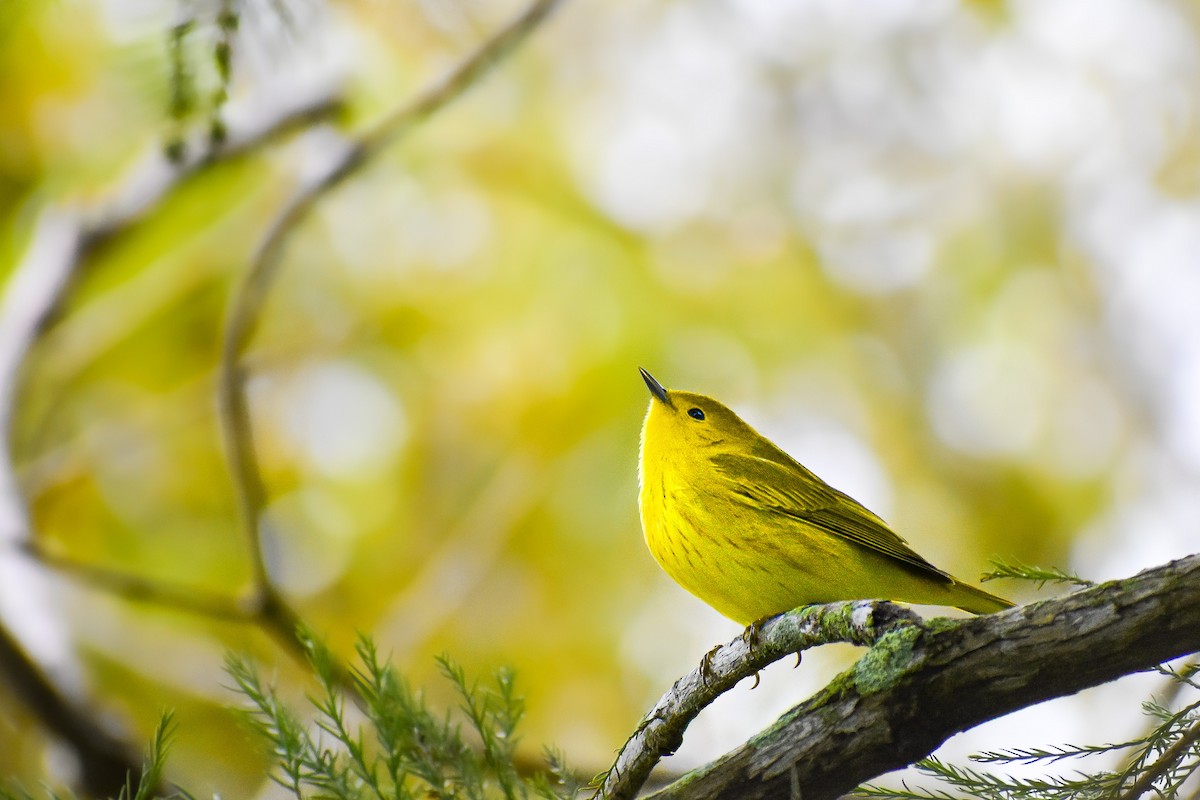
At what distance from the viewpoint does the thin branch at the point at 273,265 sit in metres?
4.64

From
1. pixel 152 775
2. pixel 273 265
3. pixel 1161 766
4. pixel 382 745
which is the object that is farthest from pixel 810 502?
pixel 273 265

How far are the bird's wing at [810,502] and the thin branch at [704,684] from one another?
1.19 metres

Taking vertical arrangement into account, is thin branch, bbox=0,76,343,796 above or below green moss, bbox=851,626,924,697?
above

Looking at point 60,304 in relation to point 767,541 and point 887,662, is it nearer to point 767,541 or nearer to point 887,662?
point 767,541

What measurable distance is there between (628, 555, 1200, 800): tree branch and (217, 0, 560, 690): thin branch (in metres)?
3.08

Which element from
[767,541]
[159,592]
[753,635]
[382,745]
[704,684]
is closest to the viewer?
[382,745]

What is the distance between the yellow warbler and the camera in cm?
350

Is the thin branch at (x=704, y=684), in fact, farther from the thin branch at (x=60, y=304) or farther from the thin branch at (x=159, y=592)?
the thin branch at (x=60, y=304)

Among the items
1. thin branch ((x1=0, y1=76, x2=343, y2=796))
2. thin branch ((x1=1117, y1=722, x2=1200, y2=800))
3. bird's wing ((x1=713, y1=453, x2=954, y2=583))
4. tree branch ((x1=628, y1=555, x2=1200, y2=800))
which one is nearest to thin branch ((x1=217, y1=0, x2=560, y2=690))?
thin branch ((x1=0, y1=76, x2=343, y2=796))

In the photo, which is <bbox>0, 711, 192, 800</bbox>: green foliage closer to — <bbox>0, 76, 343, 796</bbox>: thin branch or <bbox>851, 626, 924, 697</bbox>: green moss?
<bbox>851, 626, 924, 697</bbox>: green moss

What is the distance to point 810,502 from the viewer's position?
3.95 metres

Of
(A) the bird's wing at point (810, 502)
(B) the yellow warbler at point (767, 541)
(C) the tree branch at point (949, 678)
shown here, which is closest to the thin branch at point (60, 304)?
(B) the yellow warbler at point (767, 541)

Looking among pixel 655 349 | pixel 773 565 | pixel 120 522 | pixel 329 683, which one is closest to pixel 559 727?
pixel 655 349

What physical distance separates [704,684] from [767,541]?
1103 millimetres
